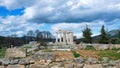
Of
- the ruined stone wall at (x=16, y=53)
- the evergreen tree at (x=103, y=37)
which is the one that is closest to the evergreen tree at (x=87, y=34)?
the evergreen tree at (x=103, y=37)

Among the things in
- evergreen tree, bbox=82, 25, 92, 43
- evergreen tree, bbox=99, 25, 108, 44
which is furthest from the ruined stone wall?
evergreen tree, bbox=82, 25, 92, 43

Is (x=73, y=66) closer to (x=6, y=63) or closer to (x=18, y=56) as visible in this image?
(x=6, y=63)

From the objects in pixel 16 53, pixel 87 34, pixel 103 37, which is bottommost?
pixel 16 53

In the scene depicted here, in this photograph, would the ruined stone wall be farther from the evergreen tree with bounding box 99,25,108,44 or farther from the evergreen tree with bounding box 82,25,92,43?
the evergreen tree with bounding box 82,25,92,43

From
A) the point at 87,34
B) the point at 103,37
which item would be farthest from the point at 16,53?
the point at 87,34

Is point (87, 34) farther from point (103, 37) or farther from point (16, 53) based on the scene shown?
point (16, 53)

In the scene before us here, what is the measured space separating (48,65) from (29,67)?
0.84 m

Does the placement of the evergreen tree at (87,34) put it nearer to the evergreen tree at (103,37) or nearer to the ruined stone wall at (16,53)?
the evergreen tree at (103,37)

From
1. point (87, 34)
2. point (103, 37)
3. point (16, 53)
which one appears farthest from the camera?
point (87, 34)

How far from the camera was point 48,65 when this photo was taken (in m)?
11.6

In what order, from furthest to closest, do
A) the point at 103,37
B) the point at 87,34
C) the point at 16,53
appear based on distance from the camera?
the point at 87,34 → the point at 103,37 → the point at 16,53

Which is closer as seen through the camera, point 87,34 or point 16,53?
point 16,53

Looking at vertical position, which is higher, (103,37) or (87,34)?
(87,34)

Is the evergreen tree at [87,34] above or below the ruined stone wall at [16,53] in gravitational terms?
above
